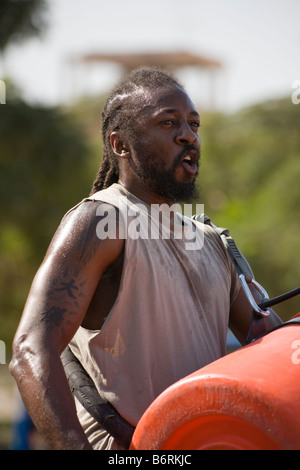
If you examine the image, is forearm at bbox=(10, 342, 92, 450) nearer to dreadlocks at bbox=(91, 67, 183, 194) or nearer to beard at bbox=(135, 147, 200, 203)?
beard at bbox=(135, 147, 200, 203)

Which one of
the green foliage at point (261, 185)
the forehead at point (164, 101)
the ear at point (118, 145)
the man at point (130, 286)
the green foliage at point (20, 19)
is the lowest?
the green foliage at point (261, 185)

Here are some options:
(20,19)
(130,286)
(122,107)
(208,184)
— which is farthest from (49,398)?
(208,184)

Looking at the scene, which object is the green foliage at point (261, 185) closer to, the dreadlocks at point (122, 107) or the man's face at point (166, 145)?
the dreadlocks at point (122, 107)

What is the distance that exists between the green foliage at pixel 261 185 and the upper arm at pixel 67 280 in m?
9.14

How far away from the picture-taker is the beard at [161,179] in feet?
8.82

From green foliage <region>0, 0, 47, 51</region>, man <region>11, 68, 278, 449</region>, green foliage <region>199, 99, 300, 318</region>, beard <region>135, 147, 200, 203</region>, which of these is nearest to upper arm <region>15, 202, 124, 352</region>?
man <region>11, 68, 278, 449</region>

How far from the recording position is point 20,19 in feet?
34.4

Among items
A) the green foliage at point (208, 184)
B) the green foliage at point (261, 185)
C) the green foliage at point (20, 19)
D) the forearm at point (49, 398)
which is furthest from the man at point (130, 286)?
the green foliage at point (261, 185)

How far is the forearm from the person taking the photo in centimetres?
209

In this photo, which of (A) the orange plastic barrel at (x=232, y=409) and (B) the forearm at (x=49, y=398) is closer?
(A) the orange plastic barrel at (x=232, y=409)

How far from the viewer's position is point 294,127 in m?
13.4

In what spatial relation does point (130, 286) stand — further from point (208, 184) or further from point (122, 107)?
point (208, 184)

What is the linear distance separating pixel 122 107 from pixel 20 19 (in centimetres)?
827

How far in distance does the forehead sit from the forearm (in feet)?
3.28
